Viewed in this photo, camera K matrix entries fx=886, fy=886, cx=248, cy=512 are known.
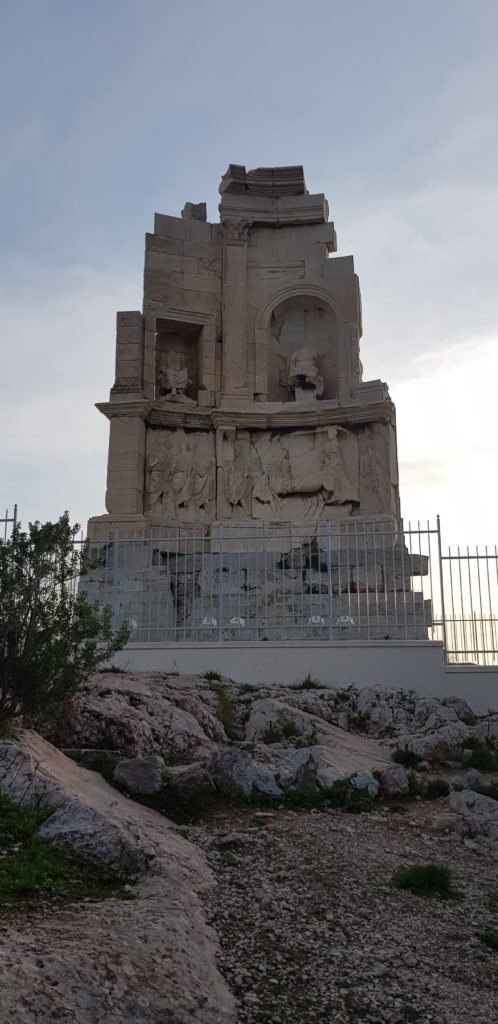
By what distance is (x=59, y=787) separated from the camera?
5.43 m

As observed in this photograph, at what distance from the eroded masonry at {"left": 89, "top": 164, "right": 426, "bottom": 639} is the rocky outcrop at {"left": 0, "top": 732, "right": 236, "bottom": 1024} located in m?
8.22

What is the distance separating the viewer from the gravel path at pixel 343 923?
4.10 m

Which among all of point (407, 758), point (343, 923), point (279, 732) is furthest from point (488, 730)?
point (343, 923)

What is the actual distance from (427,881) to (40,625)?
319 cm

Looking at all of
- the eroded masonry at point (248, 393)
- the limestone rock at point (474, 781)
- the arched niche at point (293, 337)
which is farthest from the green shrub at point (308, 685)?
the arched niche at point (293, 337)

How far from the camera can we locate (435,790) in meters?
7.64

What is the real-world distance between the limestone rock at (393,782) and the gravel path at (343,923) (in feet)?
2.54

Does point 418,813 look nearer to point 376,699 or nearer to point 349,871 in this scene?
point 349,871

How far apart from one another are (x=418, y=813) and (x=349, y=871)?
167cm

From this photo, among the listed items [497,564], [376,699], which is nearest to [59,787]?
[376,699]

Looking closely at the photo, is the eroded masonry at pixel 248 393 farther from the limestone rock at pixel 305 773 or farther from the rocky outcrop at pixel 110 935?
the rocky outcrop at pixel 110 935

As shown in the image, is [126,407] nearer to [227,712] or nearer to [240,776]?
[227,712]

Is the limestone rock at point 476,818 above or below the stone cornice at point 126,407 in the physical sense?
below

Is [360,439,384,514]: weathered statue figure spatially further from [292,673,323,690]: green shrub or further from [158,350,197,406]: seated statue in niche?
Result: [292,673,323,690]: green shrub
